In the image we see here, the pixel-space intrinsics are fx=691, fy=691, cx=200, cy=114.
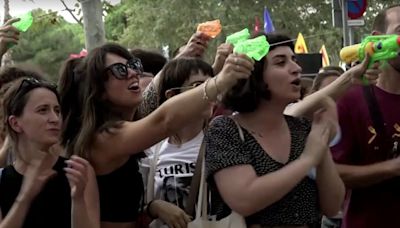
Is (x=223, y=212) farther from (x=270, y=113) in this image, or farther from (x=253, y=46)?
(x=253, y=46)

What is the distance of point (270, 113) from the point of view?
3039mm

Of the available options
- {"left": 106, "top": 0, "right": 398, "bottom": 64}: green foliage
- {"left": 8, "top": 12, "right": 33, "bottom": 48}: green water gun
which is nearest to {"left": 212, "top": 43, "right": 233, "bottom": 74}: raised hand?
{"left": 8, "top": 12, "right": 33, "bottom": 48}: green water gun

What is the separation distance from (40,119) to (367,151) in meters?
1.61

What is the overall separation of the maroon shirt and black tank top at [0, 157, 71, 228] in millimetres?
1371

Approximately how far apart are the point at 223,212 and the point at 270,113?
479mm

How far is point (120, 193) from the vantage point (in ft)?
10.4

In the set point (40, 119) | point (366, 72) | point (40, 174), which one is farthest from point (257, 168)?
point (40, 119)

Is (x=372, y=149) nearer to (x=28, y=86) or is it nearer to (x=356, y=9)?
(x=28, y=86)

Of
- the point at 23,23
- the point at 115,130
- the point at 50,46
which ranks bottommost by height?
the point at 50,46

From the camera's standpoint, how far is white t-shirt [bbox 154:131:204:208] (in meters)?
3.45

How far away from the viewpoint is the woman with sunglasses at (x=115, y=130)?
9.56ft

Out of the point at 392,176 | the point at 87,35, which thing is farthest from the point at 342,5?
the point at 392,176

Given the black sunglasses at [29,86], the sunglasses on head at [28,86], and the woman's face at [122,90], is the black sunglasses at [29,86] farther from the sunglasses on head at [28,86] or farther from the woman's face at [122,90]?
the woman's face at [122,90]

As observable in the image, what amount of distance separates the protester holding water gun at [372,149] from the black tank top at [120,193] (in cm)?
104
